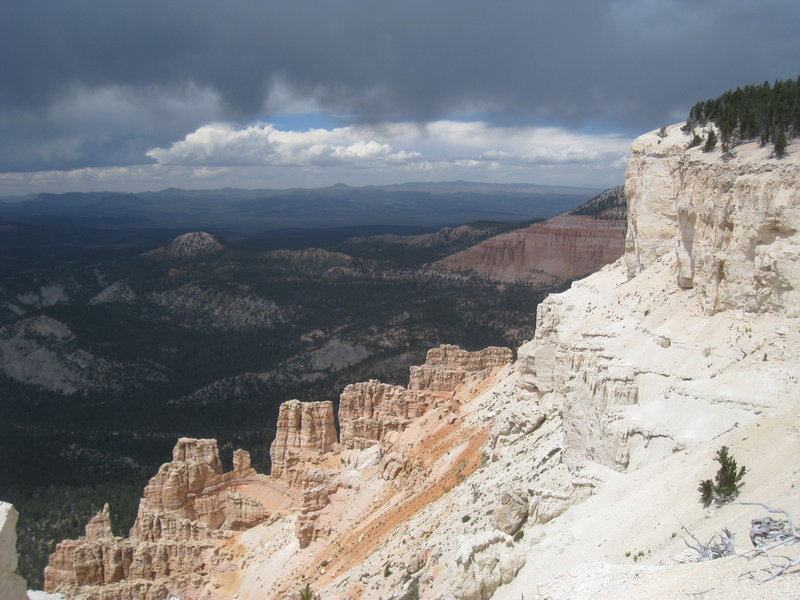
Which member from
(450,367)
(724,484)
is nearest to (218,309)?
(450,367)

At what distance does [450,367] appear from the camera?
154ft

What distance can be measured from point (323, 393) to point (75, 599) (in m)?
49.8

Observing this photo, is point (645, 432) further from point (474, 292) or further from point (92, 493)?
point (474, 292)

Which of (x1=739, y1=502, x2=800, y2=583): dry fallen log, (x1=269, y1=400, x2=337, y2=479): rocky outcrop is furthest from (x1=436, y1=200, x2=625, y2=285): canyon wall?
(x1=739, y1=502, x2=800, y2=583): dry fallen log

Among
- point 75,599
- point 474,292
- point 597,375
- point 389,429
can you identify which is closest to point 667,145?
point 597,375

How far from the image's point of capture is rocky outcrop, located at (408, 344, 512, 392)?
4591 centimetres

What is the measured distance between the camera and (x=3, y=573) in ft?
30.2

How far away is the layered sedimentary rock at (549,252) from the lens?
135 meters

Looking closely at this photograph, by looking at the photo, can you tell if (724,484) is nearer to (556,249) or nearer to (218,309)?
(218,309)

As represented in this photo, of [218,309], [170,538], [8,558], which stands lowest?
[218,309]

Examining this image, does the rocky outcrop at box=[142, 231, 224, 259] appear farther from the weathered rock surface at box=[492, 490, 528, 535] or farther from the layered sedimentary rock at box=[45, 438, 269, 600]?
the weathered rock surface at box=[492, 490, 528, 535]

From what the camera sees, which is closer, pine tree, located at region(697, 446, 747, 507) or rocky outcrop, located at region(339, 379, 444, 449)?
pine tree, located at region(697, 446, 747, 507)

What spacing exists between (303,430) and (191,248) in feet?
532

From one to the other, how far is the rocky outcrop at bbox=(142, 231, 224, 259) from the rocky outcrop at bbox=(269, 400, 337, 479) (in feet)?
501
